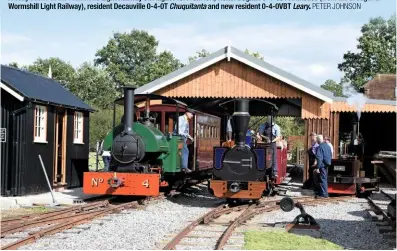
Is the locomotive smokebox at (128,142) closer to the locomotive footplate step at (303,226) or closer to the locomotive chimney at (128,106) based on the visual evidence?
the locomotive chimney at (128,106)

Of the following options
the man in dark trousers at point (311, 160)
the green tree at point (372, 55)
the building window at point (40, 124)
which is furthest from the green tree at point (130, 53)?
the building window at point (40, 124)

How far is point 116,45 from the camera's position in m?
74.1

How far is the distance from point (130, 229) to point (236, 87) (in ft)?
31.1

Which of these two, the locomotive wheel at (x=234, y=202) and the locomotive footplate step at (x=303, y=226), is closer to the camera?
the locomotive footplate step at (x=303, y=226)

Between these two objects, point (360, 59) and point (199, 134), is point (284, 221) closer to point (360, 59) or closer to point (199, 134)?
point (199, 134)

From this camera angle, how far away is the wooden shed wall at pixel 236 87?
18859 millimetres

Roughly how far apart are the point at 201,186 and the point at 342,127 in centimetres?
1023

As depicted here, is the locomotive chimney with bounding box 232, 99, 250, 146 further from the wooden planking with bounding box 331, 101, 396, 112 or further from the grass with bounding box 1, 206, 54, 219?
the wooden planking with bounding box 331, 101, 396, 112

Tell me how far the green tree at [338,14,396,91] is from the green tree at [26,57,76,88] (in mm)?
26223

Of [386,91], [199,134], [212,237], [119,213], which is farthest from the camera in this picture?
[386,91]

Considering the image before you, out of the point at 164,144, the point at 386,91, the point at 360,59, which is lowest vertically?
the point at 164,144

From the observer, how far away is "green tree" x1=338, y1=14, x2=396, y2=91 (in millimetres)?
54875

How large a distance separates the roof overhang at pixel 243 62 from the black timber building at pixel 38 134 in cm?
236

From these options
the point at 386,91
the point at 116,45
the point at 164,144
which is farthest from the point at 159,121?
the point at 116,45
